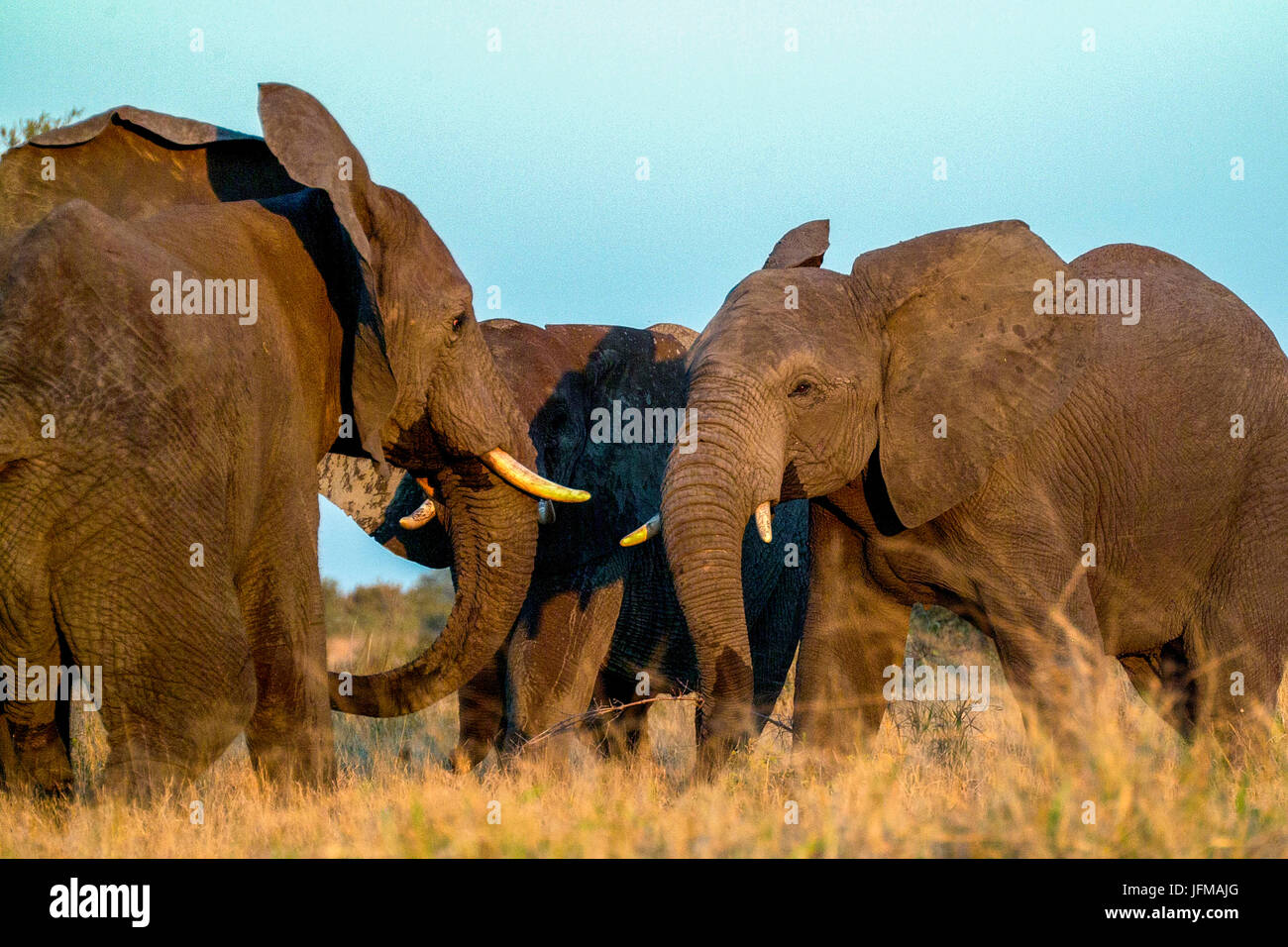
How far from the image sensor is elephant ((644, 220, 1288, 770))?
21.8ft

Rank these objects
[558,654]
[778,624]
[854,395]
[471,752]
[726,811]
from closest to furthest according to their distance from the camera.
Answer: [726,811], [854,395], [558,654], [471,752], [778,624]

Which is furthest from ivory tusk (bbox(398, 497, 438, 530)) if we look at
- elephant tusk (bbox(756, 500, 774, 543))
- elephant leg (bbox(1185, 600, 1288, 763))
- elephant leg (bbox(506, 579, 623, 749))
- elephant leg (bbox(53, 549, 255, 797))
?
elephant leg (bbox(1185, 600, 1288, 763))

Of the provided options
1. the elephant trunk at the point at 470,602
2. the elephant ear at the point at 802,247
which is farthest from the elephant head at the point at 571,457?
the elephant ear at the point at 802,247

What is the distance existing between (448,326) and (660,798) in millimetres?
2202

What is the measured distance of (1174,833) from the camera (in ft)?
15.1

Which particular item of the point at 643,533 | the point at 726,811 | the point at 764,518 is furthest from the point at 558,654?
the point at 726,811

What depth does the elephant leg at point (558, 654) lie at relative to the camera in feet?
27.7

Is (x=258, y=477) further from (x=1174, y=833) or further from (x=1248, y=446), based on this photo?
(x=1248, y=446)

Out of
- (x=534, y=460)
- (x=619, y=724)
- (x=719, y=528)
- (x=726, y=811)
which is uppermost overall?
(x=534, y=460)

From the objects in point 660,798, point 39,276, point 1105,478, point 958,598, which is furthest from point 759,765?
point 39,276

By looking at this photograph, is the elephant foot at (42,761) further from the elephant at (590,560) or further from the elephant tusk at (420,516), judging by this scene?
the elephant tusk at (420,516)

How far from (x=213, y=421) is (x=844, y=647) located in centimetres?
341

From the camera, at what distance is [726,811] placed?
546 cm

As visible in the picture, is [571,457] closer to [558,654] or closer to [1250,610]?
[558,654]
